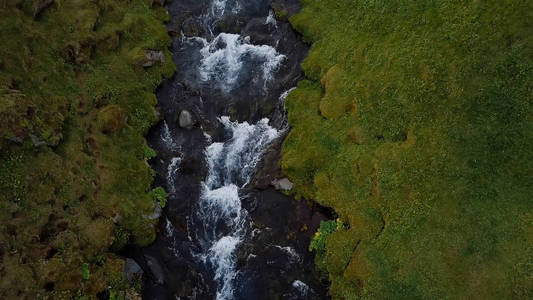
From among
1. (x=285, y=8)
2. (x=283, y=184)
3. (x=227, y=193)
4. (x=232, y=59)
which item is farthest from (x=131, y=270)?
(x=285, y=8)

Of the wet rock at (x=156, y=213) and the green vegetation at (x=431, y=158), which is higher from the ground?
the green vegetation at (x=431, y=158)

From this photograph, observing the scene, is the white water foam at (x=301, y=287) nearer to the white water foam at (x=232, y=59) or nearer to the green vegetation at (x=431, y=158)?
the green vegetation at (x=431, y=158)

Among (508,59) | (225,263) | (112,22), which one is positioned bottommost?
(225,263)

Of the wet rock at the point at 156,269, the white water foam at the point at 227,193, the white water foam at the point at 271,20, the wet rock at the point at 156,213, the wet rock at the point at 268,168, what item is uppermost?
the white water foam at the point at 271,20

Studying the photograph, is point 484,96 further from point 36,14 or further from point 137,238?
point 36,14

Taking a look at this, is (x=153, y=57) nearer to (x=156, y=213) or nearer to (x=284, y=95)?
(x=284, y=95)

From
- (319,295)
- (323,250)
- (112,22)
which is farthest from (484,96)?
(112,22)

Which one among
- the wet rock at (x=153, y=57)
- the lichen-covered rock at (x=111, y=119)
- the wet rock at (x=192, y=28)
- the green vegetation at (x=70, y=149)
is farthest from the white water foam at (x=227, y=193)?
the wet rock at (x=192, y=28)
